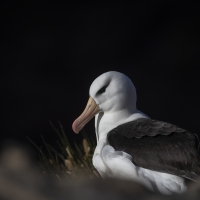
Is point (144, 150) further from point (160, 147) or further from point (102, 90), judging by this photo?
point (102, 90)

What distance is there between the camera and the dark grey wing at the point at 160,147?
11.3ft

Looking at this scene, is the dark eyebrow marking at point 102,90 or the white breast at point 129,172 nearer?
the white breast at point 129,172

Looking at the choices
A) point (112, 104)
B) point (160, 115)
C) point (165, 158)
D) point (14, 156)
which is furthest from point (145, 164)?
point (160, 115)

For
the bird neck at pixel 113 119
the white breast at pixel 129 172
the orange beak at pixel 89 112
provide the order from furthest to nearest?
the orange beak at pixel 89 112, the bird neck at pixel 113 119, the white breast at pixel 129 172

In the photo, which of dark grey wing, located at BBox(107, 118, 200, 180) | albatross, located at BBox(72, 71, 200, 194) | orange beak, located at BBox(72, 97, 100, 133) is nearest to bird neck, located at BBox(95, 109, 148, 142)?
albatross, located at BBox(72, 71, 200, 194)

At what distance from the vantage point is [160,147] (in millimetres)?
3611

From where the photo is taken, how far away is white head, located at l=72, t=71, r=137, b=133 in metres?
4.30

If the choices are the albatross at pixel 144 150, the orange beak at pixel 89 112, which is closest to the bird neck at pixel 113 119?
the albatross at pixel 144 150

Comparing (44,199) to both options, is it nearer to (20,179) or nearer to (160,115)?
(20,179)

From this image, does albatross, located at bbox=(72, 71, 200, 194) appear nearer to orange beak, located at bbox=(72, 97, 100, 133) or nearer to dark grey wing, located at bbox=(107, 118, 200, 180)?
dark grey wing, located at bbox=(107, 118, 200, 180)

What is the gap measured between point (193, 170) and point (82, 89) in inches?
216

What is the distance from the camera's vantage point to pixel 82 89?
8789mm

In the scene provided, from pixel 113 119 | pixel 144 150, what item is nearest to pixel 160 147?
pixel 144 150

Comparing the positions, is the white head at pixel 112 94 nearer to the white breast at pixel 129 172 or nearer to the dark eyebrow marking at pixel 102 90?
the dark eyebrow marking at pixel 102 90
